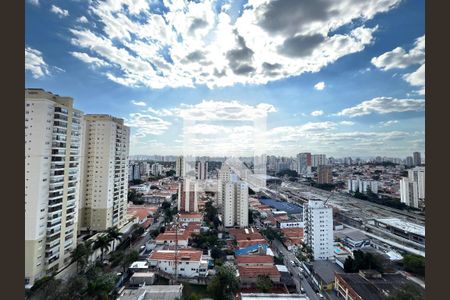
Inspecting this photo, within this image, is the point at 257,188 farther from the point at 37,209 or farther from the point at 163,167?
the point at 37,209

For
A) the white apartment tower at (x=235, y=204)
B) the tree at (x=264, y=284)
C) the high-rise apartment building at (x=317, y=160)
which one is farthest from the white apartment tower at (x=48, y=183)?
the high-rise apartment building at (x=317, y=160)

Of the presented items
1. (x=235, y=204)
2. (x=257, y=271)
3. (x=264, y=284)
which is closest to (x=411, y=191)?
(x=235, y=204)

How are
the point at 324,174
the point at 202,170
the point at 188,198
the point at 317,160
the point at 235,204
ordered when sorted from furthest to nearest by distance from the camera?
the point at 324,174 < the point at 317,160 < the point at 202,170 < the point at 188,198 < the point at 235,204

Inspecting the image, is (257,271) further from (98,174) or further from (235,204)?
(98,174)

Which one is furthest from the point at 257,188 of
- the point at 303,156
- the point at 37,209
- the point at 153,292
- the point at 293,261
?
the point at 37,209

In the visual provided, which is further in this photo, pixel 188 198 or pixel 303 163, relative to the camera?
pixel 303 163
